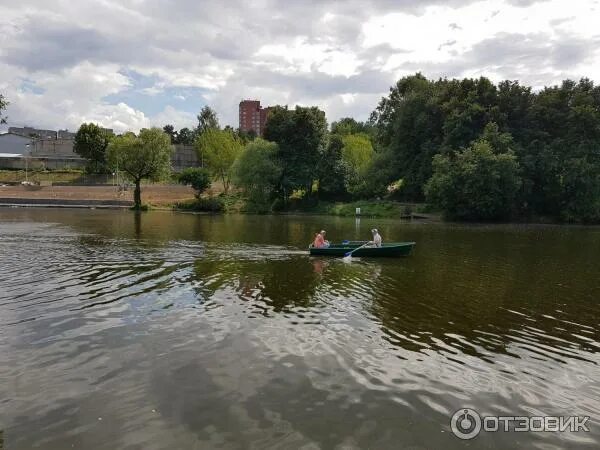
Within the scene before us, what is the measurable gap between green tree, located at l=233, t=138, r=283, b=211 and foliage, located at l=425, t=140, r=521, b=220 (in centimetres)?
2787

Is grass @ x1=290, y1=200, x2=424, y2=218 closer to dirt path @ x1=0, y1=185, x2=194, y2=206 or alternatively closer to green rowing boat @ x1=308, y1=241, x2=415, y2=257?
dirt path @ x1=0, y1=185, x2=194, y2=206

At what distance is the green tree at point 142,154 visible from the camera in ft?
266

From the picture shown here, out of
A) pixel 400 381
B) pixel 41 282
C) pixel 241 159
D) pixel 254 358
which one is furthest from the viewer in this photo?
pixel 241 159

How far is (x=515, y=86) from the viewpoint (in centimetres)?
7400

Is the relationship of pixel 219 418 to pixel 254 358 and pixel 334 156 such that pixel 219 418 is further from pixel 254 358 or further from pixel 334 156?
pixel 334 156

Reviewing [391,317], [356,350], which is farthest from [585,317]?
[356,350]

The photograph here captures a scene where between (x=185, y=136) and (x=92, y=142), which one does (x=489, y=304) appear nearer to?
(x=92, y=142)

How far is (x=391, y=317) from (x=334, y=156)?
74476 mm

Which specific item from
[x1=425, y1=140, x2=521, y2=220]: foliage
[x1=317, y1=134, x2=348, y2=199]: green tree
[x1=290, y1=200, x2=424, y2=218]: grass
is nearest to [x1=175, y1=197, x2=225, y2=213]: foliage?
[x1=290, y1=200, x2=424, y2=218]: grass

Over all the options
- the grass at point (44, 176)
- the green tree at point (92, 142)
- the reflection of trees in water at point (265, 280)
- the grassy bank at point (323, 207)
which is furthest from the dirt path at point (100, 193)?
the reflection of trees in water at point (265, 280)

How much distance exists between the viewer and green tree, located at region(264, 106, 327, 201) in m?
86.2

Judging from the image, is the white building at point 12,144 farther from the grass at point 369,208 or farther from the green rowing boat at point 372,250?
the green rowing boat at point 372,250

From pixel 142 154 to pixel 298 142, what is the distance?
90.8ft

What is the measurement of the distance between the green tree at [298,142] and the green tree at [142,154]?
→ 19451mm
